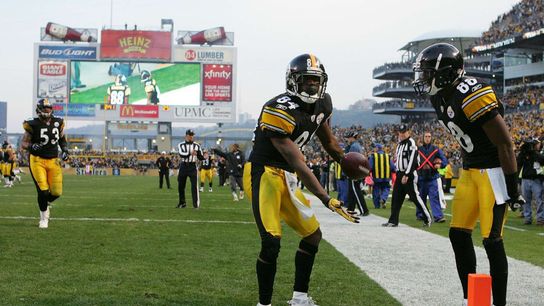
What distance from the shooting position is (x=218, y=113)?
60625mm

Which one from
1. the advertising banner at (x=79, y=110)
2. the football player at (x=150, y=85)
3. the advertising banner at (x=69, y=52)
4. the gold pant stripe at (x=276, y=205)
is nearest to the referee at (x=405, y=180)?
the gold pant stripe at (x=276, y=205)

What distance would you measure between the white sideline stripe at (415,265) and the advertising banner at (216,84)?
1952 inches

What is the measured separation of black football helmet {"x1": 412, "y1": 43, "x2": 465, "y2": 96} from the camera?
4992 mm

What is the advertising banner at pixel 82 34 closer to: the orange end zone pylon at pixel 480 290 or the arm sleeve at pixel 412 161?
the arm sleeve at pixel 412 161

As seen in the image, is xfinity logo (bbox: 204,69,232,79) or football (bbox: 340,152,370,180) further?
xfinity logo (bbox: 204,69,232,79)

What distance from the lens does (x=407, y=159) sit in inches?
478

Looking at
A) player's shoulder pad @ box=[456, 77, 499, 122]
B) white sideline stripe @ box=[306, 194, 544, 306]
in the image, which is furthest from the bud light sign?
player's shoulder pad @ box=[456, 77, 499, 122]

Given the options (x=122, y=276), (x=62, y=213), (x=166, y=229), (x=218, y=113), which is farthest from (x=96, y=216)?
(x=218, y=113)

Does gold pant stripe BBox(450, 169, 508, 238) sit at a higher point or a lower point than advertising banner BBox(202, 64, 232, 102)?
lower

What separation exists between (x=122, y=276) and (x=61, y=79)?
58.8 metres

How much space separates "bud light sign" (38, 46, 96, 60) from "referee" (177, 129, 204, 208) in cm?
4922

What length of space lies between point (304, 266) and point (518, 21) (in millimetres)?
49410

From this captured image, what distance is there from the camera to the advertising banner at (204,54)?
6100 cm

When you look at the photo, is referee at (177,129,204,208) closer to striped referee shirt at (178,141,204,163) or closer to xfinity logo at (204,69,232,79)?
striped referee shirt at (178,141,204,163)
